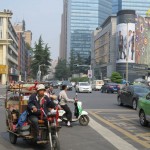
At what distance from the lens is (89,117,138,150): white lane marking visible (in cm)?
949

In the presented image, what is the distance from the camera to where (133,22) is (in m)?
108

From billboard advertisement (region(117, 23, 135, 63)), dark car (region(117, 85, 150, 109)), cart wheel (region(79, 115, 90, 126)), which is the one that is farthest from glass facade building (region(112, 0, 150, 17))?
cart wheel (region(79, 115, 90, 126))

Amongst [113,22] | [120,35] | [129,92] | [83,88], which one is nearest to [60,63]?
[113,22]

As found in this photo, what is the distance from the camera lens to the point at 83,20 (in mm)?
190250

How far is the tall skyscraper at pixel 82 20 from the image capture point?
616 ft

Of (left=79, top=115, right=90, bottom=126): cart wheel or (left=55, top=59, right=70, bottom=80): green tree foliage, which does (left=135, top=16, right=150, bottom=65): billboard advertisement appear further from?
(left=79, top=115, right=90, bottom=126): cart wheel

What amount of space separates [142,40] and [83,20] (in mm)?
82121

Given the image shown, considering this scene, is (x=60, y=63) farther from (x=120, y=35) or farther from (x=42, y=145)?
(x=42, y=145)

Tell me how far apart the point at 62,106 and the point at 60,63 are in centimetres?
16069

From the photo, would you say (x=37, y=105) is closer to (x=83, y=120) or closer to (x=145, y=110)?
(x=83, y=120)

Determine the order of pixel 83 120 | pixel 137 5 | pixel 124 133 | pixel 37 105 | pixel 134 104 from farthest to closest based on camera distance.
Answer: pixel 137 5 → pixel 134 104 → pixel 83 120 → pixel 124 133 → pixel 37 105

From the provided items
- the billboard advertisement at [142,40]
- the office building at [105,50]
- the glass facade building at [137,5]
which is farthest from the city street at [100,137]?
the glass facade building at [137,5]

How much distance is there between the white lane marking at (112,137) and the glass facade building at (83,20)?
568ft

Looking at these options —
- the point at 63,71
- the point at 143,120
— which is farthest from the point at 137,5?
the point at 143,120
